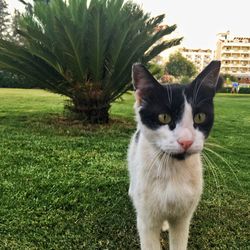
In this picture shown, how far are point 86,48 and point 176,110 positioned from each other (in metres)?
4.77

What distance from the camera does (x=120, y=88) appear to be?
22.7 feet

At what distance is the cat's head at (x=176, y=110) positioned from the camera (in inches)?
76.3

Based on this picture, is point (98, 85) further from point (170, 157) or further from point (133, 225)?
point (170, 157)

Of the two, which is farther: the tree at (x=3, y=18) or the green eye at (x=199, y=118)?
the tree at (x=3, y=18)

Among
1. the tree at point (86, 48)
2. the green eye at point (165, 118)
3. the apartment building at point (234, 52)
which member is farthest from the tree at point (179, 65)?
the green eye at point (165, 118)

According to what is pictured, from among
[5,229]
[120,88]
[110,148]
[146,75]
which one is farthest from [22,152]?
[146,75]

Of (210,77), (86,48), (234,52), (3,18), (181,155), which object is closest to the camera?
(181,155)

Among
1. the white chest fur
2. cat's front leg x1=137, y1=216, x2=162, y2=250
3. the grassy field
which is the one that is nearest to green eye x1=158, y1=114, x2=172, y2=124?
the white chest fur

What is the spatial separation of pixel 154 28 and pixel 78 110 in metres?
2.12

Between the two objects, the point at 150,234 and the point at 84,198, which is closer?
the point at 150,234

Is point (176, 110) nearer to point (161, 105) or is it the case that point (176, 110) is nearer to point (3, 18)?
point (161, 105)

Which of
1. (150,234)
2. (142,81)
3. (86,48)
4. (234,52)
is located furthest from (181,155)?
(234,52)

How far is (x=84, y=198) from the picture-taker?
3.36 m

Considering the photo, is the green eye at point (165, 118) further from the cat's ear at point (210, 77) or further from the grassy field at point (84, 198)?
the grassy field at point (84, 198)
